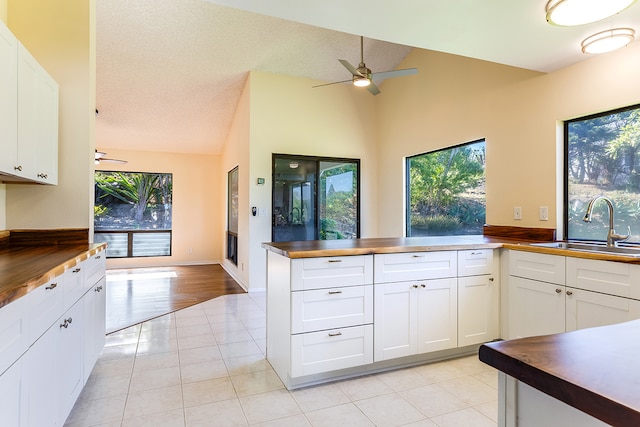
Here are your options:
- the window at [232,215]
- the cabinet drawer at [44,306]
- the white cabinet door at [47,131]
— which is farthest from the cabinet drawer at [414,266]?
the window at [232,215]

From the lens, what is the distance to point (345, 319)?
2299 mm

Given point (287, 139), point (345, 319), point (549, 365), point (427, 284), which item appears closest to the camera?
point (549, 365)

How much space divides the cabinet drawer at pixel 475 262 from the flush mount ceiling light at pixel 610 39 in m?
1.54

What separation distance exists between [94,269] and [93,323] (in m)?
0.36

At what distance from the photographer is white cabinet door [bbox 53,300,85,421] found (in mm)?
1662

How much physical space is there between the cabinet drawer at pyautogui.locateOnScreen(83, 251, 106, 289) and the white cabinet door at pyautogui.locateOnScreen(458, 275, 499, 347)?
2598 mm

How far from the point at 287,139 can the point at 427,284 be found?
11.1ft

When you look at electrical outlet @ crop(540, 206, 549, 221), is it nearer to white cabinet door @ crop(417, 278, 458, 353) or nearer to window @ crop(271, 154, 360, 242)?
white cabinet door @ crop(417, 278, 458, 353)

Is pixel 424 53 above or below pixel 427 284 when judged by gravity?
above

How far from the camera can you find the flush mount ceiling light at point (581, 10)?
1586mm

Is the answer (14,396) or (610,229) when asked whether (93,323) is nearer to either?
(14,396)

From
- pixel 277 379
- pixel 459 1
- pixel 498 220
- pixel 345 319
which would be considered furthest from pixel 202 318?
pixel 459 1

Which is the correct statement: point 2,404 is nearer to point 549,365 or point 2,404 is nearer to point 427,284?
point 549,365

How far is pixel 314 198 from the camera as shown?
544 cm
